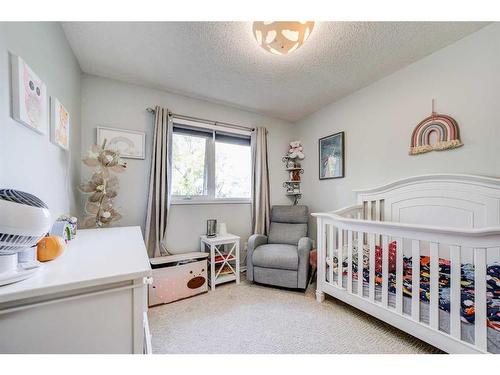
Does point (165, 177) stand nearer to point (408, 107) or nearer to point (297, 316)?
point (297, 316)

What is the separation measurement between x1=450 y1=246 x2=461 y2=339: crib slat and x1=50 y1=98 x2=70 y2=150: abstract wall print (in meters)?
2.50

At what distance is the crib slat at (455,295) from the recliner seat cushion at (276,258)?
3.90 ft

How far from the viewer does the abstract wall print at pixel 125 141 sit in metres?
2.03

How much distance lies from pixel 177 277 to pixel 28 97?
1752mm

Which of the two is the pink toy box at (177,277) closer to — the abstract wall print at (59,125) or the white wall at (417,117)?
the abstract wall print at (59,125)

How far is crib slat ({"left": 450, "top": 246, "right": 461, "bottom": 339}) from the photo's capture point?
110cm

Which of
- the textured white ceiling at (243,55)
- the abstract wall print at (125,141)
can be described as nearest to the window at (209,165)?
the abstract wall print at (125,141)

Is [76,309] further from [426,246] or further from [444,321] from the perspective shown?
[426,246]

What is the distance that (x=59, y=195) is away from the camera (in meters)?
1.39

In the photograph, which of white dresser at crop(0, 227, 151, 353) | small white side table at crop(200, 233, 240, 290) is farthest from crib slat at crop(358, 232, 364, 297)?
white dresser at crop(0, 227, 151, 353)

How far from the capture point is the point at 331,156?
2.68 meters

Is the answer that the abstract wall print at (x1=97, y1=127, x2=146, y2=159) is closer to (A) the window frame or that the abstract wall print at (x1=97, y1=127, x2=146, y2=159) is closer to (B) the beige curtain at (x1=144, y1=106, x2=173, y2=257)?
(B) the beige curtain at (x1=144, y1=106, x2=173, y2=257)

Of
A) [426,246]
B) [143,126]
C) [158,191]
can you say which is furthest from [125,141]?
[426,246]

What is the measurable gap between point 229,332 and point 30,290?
136 centimetres
